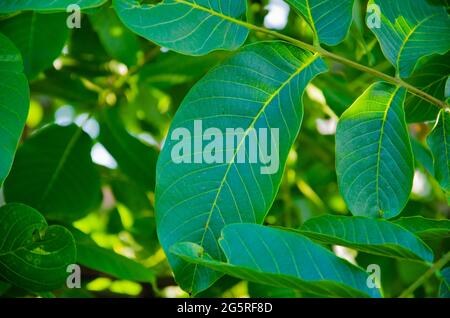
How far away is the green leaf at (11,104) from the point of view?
724mm

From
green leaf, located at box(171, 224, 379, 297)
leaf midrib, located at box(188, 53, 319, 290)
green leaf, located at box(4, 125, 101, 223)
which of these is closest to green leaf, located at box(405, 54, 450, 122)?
leaf midrib, located at box(188, 53, 319, 290)

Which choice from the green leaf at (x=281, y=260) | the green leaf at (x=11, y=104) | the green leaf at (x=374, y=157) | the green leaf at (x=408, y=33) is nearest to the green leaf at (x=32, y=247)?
the green leaf at (x=11, y=104)

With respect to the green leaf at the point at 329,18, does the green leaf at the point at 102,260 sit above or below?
below

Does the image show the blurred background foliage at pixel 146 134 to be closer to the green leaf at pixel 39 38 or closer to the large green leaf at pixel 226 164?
the green leaf at pixel 39 38

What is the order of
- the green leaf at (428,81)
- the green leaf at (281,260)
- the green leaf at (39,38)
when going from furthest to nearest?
the green leaf at (39,38), the green leaf at (428,81), the green leaf at (281,260)

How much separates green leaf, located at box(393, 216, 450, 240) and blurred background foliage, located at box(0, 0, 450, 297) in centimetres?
30

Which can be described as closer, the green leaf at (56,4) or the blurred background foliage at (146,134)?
the green leaf at (56,4)

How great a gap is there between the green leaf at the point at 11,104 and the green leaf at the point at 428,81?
0.47 metres

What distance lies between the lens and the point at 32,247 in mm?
805

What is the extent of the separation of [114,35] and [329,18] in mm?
506

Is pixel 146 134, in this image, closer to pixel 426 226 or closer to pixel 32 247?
pixel 32 247

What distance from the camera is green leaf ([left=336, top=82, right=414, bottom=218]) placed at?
2.50 feet

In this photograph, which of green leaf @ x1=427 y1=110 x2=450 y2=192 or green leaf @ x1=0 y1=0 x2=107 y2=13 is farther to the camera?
green leaf @ x1=427 y1=110 x2=450 y2=192

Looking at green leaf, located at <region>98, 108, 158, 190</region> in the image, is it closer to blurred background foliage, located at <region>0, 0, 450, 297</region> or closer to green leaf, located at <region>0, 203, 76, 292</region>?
blurred background foliage, located at <region>0, 0, 450, 297</region>
